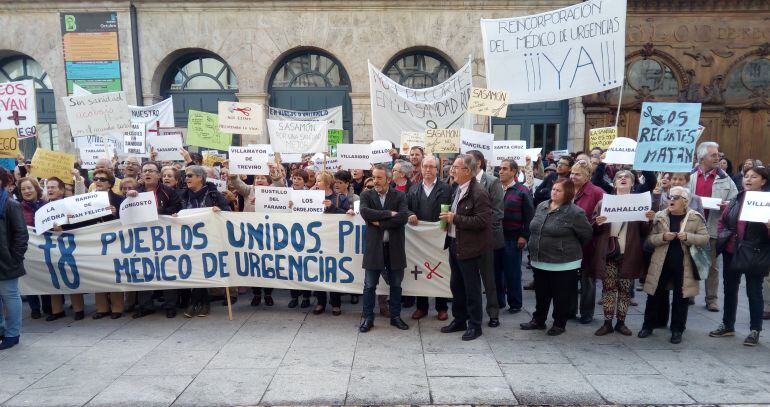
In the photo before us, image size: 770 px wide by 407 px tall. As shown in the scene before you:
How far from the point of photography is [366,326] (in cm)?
548

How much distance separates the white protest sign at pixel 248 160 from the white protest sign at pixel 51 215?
2.04 metres

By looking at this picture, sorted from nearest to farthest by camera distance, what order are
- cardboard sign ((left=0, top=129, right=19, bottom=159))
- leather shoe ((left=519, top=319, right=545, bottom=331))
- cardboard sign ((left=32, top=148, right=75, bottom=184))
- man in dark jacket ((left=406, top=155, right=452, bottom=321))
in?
leather shoe ((left=519, top=319, right=545, bottom=331)), man in dark jacket ((left=406, top=155, right=452, bottom=321)), cardboard sign ((left=32, top=148, right=75, bottom=184)), cardboard sign ((left=0, top=129, right=19, bottom=159))

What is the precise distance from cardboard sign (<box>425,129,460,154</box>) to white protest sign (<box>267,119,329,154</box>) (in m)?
1.85

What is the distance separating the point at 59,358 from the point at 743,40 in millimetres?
17762

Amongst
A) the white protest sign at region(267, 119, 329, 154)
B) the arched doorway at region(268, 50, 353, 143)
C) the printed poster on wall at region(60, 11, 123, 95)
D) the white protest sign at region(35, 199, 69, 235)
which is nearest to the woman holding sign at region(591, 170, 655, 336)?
the white protest sign at region(267, 119, 329, 154)

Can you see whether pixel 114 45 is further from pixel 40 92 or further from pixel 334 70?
pixel 334 70

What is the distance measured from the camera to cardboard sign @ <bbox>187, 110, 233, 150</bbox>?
8.46 metres

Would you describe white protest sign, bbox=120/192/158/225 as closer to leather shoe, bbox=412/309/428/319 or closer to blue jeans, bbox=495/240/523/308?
leather shoe, bbox=412/309/428/319

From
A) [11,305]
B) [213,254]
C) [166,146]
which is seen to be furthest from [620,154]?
[11,305]

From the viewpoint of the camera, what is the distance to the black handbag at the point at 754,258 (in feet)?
16.1

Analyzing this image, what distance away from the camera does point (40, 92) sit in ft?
47.3

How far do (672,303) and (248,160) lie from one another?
551 centimetres

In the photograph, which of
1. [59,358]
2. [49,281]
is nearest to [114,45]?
[49,281]

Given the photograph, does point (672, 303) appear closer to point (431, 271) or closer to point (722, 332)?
point (722, 332)
